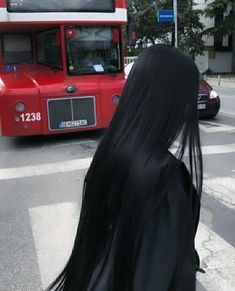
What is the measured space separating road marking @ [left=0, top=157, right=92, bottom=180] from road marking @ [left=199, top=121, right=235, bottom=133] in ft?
14.0

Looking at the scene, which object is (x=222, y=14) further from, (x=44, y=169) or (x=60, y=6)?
(x=44, y=169)

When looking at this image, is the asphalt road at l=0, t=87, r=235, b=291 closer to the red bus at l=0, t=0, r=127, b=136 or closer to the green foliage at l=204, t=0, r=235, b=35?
the red bus at l=0, t=0, r=127, b=136

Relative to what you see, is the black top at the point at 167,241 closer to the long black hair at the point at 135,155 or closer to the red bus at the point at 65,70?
Result: the long black hair at the point at 135,155

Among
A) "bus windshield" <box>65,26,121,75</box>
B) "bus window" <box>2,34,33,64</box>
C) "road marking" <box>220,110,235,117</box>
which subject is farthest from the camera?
"road marking" <box>220,110,235,117</box>

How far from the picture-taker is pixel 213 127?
12.1 meters

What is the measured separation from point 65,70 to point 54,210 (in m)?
5.29

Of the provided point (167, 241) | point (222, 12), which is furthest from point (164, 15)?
point (167, 241)

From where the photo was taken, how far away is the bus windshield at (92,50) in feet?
34.3

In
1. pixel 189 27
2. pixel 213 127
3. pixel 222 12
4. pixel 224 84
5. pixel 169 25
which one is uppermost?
pixel 222 12

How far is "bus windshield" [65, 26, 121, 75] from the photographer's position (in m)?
10.4

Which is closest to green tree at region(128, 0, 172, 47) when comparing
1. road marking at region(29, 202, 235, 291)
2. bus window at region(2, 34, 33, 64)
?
bus window at region(2, 34, 33, 64)

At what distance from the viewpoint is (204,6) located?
43250 millimetres

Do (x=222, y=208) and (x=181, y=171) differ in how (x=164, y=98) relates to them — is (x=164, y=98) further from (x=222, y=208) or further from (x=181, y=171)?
(x=222, y=208)

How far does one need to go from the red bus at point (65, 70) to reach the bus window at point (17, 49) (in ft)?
0.23
